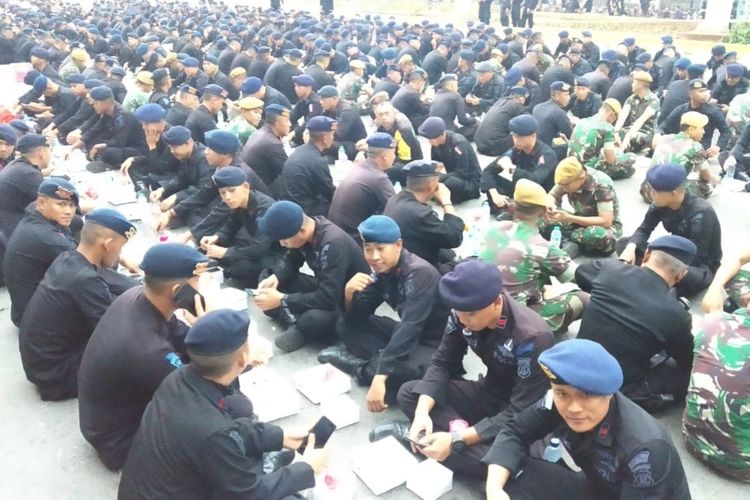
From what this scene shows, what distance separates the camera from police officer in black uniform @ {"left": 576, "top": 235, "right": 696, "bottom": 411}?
130 inches

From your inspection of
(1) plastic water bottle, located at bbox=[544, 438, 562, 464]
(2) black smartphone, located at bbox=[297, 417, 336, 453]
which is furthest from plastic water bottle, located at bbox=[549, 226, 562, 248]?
(2) black smartphone, located at bbox=[297, 417, 336, 453]

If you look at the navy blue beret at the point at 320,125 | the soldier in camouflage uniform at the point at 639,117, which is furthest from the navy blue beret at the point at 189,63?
the soldier in camouflage uniform at the point at 639,117

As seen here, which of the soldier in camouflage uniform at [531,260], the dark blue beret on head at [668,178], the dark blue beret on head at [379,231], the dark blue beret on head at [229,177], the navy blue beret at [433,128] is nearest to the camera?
the dark blue beret on head at [379,231]

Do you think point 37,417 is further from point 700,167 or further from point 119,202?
point 700,167

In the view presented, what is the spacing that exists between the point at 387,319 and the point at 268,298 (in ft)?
2.77

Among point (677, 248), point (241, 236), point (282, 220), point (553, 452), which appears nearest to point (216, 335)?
point (282, 220)

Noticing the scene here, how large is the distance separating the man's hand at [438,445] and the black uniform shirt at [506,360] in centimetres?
17

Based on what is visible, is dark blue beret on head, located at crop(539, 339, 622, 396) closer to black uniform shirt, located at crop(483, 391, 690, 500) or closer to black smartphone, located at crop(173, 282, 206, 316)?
black uniform shirt, located at crop(483, 391, 690, 500)

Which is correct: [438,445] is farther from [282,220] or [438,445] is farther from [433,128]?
[433,128]

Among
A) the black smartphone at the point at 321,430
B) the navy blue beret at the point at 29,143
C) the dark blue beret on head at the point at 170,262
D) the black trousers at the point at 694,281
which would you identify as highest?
the navy blue beret at the point at 29,143

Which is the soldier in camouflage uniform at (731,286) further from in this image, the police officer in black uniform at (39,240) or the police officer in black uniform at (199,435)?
the police officer in black uniform at (39,240)

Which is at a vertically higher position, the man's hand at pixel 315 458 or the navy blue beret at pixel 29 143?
the navy blue beret at pixel 29 143

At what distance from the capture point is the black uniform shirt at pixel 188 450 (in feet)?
7.70

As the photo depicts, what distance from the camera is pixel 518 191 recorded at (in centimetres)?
400
